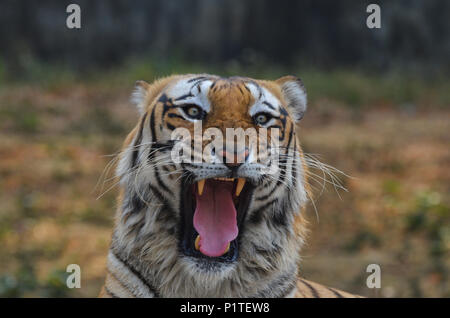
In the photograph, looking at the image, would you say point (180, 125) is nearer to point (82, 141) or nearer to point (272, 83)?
point (272, 83)

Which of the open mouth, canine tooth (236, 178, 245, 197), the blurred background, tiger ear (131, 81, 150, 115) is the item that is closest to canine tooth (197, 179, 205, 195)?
the open mouth

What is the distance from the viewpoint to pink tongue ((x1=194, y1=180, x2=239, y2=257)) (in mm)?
2340

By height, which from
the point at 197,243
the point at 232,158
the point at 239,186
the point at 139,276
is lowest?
the point at 139,276

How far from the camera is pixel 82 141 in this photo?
7480 mm

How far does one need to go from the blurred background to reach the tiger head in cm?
198

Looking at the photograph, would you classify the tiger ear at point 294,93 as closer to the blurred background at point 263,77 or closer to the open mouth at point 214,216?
the open mouth at point 214,216

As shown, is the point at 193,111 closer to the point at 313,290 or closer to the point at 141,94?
the point at 141,94

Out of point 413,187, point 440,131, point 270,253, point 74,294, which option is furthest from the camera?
point 440,131

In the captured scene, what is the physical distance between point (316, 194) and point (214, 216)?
163 inches

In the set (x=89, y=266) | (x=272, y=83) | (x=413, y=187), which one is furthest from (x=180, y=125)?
(x=413, y=187)

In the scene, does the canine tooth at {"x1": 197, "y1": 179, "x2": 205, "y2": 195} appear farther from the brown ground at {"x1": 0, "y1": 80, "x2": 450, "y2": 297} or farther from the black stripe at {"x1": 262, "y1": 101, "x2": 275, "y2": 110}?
the brown ground at {"x1": 0, "y1": 80, "x2": 450, "y2": 297}

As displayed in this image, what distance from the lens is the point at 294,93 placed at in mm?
2799

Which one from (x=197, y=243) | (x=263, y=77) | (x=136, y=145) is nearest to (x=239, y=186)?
(x=197, y=243)
